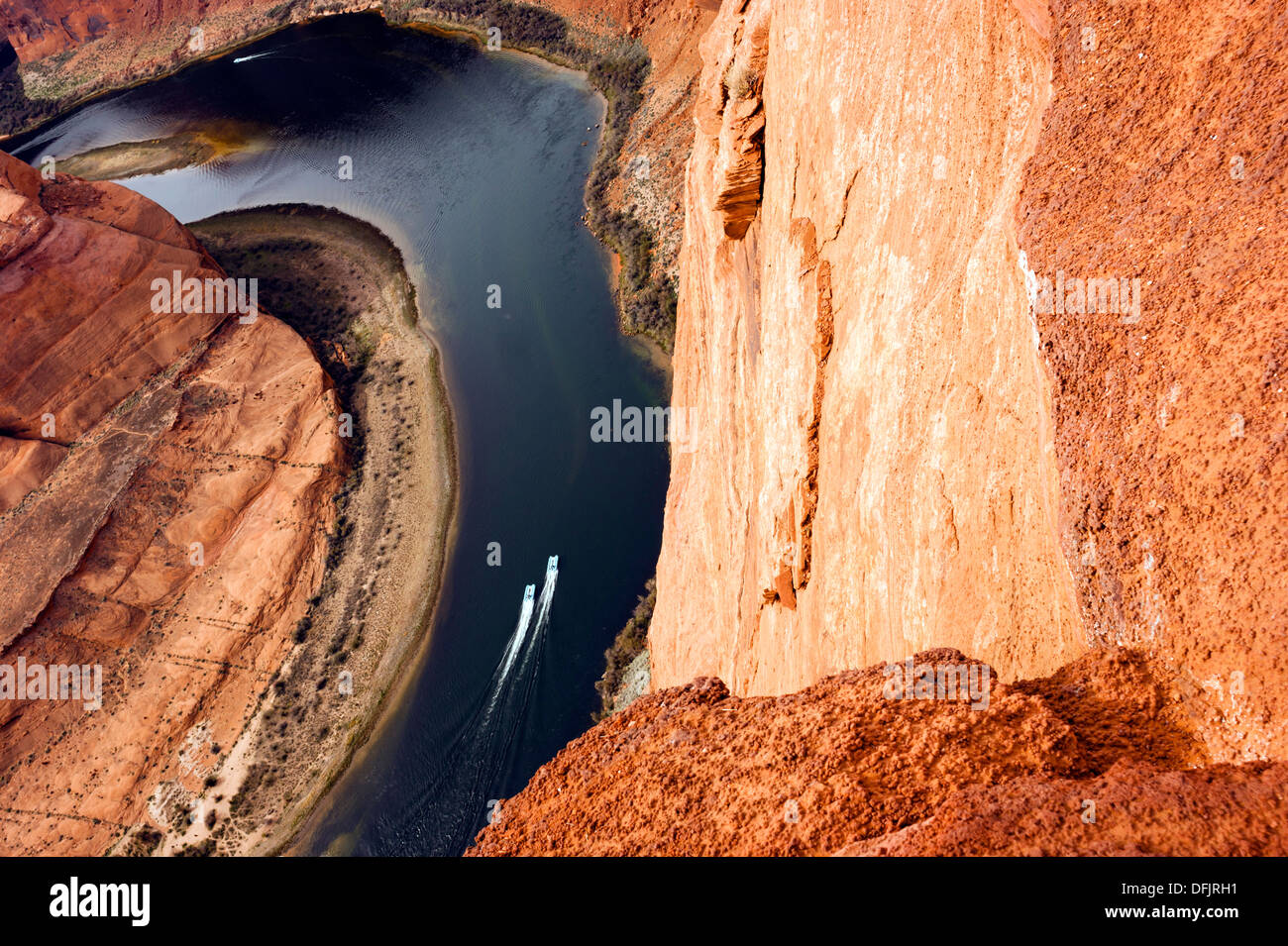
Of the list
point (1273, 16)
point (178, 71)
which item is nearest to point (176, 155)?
point (178, 71)

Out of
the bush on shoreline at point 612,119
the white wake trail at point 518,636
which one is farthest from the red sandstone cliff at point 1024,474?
the bush on shoreline at point 612,119

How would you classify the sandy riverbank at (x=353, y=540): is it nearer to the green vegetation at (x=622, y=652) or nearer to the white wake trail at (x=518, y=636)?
the white wake trail at (x=518, y=636)

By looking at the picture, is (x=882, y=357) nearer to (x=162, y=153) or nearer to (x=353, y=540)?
(x=353, y=540)

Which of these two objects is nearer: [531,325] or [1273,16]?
[1273,16]

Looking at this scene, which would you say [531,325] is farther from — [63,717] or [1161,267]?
[1161,267]

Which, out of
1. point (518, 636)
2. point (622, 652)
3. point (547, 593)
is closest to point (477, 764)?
point (518, 636)

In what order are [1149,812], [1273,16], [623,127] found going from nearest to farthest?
1. [1149,812]
2. [1273,16]
3. [623,127]

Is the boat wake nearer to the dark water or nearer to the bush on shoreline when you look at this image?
the dark water
